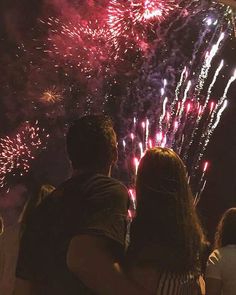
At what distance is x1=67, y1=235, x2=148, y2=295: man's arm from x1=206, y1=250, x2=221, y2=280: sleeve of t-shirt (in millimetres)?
1860

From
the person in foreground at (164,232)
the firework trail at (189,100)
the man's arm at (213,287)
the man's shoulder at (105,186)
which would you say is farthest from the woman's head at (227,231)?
the firework trail at (189,100)

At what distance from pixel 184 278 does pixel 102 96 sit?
13321 mm

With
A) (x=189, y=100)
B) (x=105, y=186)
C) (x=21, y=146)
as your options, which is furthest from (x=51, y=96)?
(x=105, y=186)

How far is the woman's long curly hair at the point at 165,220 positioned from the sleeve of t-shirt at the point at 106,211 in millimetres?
283

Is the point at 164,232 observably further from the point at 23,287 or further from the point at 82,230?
the point at 23,287

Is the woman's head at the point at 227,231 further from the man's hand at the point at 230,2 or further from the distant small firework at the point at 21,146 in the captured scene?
the distant small firework at the point at 21,146

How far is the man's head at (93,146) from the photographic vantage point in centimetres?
247

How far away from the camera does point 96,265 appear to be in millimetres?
2172

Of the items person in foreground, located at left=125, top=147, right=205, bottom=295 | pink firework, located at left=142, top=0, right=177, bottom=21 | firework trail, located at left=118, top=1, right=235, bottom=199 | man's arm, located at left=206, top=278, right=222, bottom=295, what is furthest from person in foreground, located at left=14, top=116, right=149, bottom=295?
pink firework, located at left=142, top=0, right=177, bottom=21

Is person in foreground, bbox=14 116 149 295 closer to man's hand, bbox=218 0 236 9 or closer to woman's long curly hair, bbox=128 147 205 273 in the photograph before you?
woman's long curly hair, bbox=128 147 205 273

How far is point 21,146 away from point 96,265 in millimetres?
14536

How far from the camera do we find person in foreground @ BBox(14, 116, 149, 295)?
2.19 metres

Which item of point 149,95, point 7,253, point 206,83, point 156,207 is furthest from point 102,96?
point 156,207

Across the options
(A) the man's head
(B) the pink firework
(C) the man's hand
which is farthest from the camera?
(B) the pink firework
